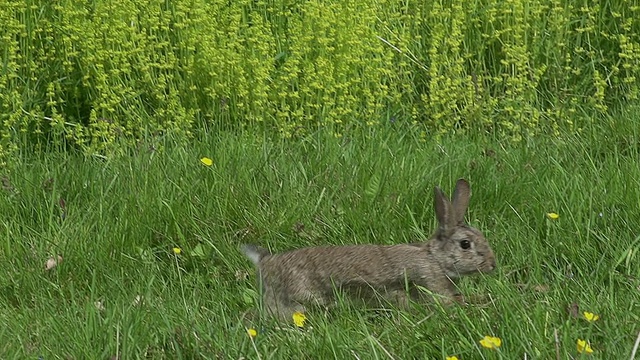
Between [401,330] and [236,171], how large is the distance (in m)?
1.54

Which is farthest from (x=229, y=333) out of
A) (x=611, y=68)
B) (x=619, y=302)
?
(x=611, y=68)

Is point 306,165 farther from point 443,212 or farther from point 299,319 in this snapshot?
point 299,319

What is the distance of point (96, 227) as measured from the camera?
4617 mm

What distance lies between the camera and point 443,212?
4.04 metres

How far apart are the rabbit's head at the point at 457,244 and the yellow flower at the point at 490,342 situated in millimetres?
829

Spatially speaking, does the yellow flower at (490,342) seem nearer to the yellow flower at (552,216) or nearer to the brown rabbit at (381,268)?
the brown rabbit at (381,268)

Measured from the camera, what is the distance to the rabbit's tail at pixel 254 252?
4.13 metres

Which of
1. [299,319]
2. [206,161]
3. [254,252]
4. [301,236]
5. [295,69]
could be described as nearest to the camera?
[299,319]

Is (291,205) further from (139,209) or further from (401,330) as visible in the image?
(401,330)

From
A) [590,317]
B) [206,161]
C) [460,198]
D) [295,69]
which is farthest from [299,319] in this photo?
[295,69]

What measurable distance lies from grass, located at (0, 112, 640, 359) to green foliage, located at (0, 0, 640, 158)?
0.26 metres

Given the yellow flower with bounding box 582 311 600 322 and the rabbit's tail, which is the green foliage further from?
the yellow flower with bounding box 582 311 600 322

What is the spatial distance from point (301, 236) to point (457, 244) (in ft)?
2.39

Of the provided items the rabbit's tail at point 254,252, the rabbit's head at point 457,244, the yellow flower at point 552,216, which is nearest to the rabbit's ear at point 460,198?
the rabbit's head at point 457,244
